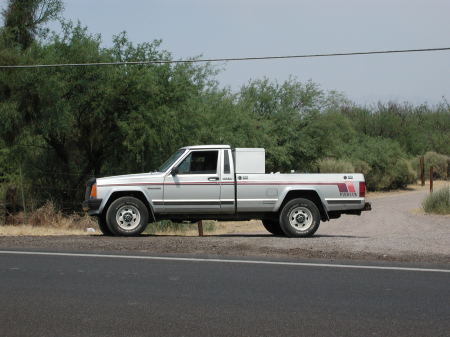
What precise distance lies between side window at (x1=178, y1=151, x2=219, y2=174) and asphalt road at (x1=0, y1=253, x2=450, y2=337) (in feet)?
19.4

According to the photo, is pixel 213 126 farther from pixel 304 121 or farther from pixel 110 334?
pixel 110 334

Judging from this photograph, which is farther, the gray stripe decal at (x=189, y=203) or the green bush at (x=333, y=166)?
the green bush at (x=333, y=166)

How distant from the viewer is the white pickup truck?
16.7 metres

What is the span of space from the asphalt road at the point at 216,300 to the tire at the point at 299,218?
19.3 ft

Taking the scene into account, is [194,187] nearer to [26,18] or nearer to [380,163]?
[26,18]

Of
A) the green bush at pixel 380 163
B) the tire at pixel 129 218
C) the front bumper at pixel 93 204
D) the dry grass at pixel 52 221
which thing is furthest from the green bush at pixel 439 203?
the green bush at pixel 380 163

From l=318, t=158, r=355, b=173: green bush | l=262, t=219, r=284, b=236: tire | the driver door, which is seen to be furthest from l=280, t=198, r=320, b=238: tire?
l=318, t=158, r=355, b=173: green bush

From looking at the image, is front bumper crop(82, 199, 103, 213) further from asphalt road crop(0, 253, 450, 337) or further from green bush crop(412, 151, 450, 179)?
green bush crop(412, 151, 450, 179)

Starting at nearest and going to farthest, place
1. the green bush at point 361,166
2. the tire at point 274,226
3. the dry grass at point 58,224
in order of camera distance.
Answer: the tire at point 274,226, the dry grass at point 58,224, the green bush at point 361,166

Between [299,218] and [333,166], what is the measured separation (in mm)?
34137

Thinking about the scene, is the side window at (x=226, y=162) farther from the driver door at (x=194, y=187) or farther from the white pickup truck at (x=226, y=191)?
the driver door at (x=194, y=187)

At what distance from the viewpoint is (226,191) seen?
1683cm

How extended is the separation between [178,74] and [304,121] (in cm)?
2254

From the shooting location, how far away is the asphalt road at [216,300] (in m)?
6.85
